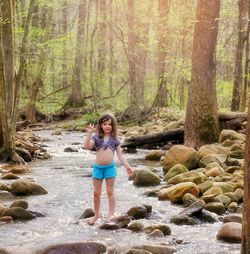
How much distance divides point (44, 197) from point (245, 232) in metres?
4.53

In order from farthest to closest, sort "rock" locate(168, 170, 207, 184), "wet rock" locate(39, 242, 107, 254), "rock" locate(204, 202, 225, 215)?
"rock" locate(168, 170, 207, 184) → "rock" locate(204, 202, 225, 215) → "wet rock" locate(39, 242, 107, 254)

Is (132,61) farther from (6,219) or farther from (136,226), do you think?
(136,226)

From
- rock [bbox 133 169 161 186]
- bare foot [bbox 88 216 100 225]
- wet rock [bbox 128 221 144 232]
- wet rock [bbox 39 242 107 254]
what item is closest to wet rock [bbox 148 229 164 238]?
wet rock [bbox 128 221 144 232]

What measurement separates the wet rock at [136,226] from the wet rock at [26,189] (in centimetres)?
252

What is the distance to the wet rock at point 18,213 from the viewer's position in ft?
20.5

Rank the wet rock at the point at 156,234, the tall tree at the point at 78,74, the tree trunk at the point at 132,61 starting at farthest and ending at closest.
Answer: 1. the tall tree at the point at 78,74
2. the tree trunk at the point at 132,61
3. the wet rock at the point at 156,234

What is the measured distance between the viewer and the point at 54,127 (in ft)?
76.0

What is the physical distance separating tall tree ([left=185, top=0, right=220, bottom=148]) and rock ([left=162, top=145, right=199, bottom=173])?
2.28m

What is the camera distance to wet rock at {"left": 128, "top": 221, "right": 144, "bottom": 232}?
225 inches

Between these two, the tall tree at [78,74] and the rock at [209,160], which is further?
the tall tree at [78,74]

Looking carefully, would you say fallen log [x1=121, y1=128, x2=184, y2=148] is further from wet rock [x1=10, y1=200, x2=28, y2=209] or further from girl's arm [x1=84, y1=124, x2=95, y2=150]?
girl's arm [x1=84, y1=124, x2=95, y2=150]

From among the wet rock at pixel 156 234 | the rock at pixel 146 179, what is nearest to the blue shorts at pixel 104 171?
the wet rock at pixel 156 234

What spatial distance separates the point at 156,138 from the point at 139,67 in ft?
30.4

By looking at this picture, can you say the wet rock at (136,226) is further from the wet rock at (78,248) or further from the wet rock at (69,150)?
the wet rock at (69,150)
